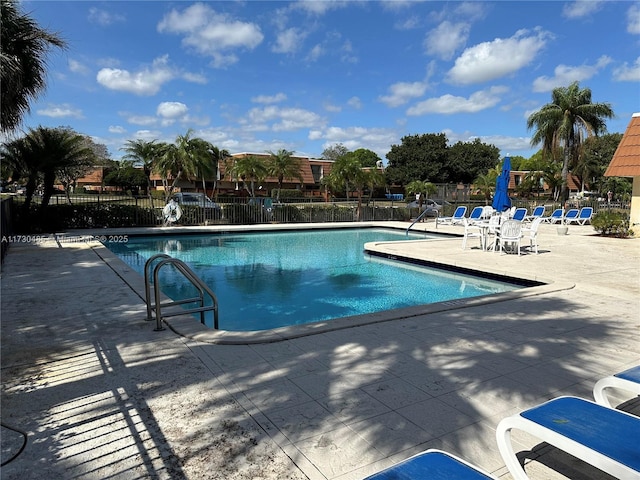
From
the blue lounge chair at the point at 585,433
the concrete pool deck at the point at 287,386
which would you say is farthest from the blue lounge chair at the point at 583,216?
the blue lounge chair at the point at 585,433

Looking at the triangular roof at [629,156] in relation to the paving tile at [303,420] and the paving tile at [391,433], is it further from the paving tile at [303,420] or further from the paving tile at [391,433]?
the paving tile at [303,420]

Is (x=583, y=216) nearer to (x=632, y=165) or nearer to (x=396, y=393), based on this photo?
(x=632, y=165)

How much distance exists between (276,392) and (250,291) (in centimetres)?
567

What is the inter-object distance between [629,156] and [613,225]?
2553 mm

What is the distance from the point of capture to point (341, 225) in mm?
21703

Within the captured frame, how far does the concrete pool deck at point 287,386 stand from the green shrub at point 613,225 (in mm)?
11425

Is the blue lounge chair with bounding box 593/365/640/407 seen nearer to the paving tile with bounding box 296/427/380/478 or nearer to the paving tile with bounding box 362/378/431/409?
the paving tile with bounding box 362/378/431/409

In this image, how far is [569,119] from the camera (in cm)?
2634

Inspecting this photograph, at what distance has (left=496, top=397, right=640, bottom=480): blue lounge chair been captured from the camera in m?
1.81

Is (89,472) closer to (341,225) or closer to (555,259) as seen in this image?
(555,259)

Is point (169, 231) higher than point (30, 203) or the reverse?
the reverse

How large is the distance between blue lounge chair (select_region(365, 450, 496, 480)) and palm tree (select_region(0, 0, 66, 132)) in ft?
34.0

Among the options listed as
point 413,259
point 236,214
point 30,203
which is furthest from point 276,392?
point 236,214

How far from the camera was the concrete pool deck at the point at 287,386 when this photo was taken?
240 centimetres
